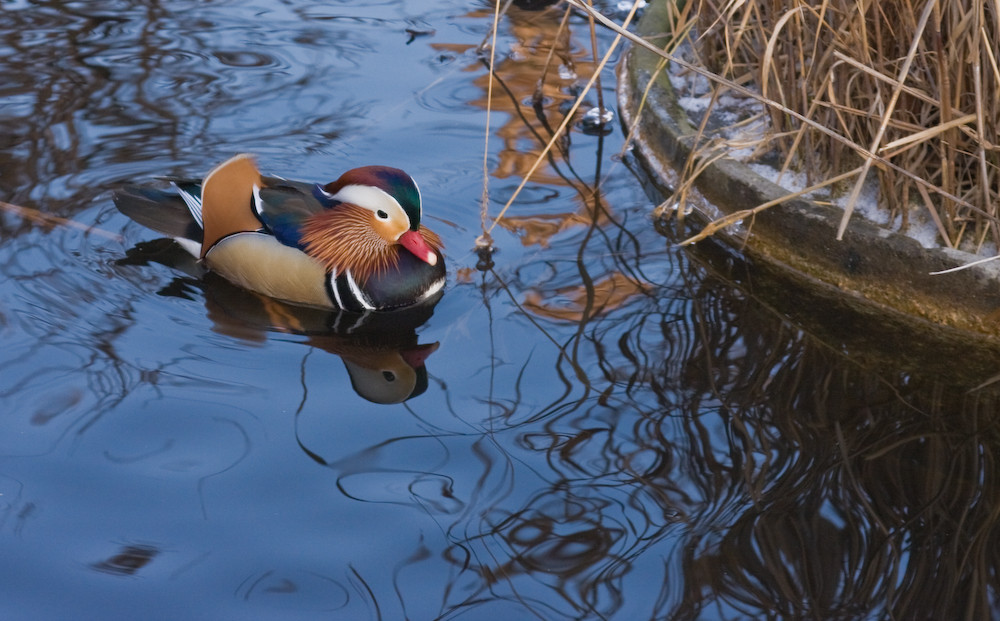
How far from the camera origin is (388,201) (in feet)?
12.6

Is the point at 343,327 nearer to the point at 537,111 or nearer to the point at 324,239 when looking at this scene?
the point at 324,239

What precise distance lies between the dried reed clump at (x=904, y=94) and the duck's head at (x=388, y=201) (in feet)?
4.02

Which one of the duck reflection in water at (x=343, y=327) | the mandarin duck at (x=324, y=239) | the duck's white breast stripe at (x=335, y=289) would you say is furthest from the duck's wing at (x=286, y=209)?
the duck reflection in water at (x=343, y=327)

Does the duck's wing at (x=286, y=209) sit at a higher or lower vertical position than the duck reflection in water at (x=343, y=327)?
higher

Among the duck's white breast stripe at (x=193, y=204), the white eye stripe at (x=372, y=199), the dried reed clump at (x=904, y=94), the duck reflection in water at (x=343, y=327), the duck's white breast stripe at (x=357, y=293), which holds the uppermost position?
the dried reed clump at (x=904, y=94)

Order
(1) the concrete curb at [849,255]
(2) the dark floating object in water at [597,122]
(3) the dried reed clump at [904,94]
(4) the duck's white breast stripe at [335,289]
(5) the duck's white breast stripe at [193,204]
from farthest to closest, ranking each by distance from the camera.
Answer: (2) the dark floating object in water at [597,122] → (5) the duck's white breast stripe at [193,204] → (4) the duck's white breast stripe at [335,289] → (1) the concrete curb at [849,255] → (3) the dried reed clump at [904,94]

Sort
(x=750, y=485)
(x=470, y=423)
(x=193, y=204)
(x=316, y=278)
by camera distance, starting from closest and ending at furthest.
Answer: (x=750, y=485)
(x=470, y=423)
(x=316, y=278)
(x=193, y=204)

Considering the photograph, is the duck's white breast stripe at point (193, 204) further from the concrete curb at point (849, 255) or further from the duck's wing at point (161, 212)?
the concrete curb at point (849, 255)

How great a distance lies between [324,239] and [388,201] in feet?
0.91

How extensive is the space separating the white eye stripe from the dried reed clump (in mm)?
1291

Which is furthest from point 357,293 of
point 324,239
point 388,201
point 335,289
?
point 388,201

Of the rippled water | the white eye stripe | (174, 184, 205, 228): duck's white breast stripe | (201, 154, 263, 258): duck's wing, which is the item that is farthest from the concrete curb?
(174, 184, 205, 228): duck's white breast stripe

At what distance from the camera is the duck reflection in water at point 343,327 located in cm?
343

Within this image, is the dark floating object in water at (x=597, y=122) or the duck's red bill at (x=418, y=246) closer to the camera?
the duck's red bill at (x=418, y=246)
